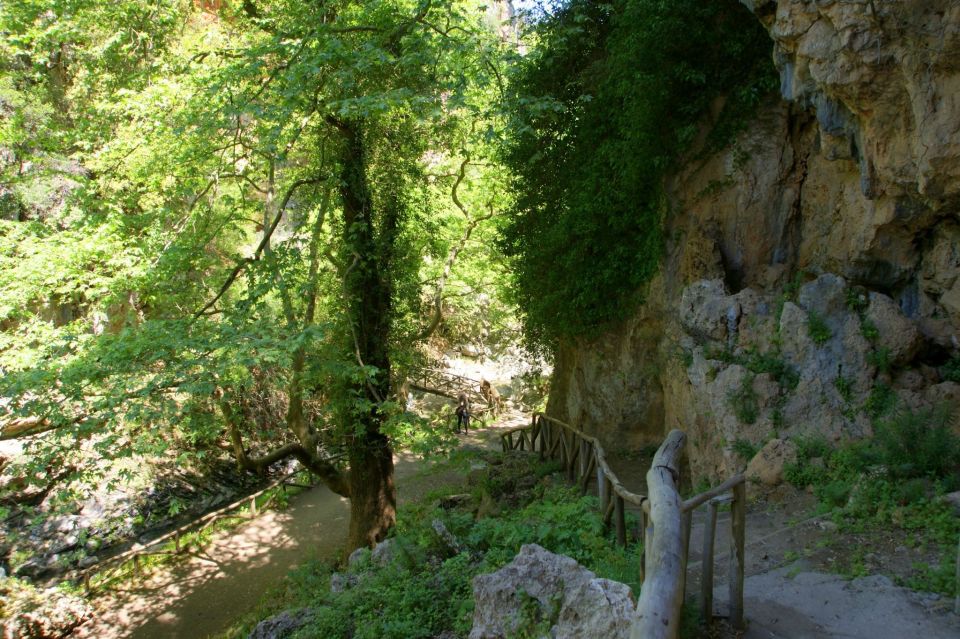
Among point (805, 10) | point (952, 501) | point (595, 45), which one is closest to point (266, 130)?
point (595, 45)

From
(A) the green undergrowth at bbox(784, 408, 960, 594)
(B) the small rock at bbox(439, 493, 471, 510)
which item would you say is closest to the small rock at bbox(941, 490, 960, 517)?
(A) the green undergrowth at bbox(784, 408, 960, 594)

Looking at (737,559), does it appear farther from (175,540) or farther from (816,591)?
(175,540)

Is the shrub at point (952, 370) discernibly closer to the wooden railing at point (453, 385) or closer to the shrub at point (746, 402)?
the shrub at point (746, 402)

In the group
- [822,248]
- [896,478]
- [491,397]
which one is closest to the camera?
[896,478]

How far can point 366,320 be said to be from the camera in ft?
36.1

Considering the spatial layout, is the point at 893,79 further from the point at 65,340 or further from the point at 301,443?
the point at 65,340

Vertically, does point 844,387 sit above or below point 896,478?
above

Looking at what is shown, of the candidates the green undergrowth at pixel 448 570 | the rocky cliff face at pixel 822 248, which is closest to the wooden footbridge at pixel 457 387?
the rocky cliff face at pixel 822 248

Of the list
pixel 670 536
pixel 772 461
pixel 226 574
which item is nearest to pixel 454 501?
pixel 226 574

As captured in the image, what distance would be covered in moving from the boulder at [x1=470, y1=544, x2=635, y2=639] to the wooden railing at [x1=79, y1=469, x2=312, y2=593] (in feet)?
34.4

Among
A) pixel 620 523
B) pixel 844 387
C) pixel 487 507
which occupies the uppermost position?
pixel 844 387

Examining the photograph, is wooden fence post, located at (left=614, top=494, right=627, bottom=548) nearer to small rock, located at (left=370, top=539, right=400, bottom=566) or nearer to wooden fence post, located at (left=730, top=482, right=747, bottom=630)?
wooden fence post, located at (left=730, top=482, right=747, bottom=630)

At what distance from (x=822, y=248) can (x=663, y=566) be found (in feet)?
24.7

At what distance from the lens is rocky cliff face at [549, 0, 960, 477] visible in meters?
6.35
